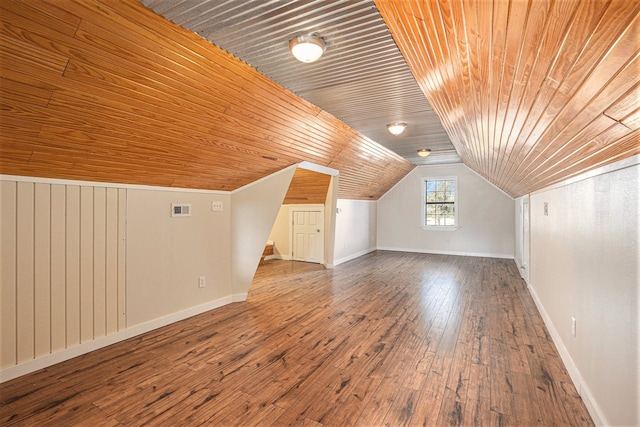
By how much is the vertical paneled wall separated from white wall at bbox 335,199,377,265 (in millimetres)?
4817

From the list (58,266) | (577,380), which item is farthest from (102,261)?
(577,380)

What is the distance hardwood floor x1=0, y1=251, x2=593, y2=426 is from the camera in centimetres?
204

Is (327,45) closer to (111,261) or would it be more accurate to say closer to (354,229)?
(111,261)

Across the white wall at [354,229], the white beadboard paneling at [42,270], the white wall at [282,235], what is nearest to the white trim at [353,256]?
the white wall at [354,229]

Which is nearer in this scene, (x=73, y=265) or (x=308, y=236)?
(x=73, y=265)

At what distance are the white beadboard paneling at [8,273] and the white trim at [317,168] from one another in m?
3.12

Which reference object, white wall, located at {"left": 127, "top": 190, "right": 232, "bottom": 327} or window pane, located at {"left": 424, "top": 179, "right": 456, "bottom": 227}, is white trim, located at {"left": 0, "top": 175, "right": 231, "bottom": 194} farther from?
window pane, located at {"left": 424, "top": 179, "right": 456, "bottom": 227}

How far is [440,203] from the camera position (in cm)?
895

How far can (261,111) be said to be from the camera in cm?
293

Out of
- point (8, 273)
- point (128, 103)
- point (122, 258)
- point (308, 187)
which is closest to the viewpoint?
point (128, 103)

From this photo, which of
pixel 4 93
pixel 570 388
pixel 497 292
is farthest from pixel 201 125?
pixel 497 292

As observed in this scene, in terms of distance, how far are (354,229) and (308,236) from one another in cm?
136

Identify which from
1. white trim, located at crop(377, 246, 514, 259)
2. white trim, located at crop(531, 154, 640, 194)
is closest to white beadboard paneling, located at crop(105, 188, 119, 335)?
white trim, located at crop(531, 154, 640, 194)

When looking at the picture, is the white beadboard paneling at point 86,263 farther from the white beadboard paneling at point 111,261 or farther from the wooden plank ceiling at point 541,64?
the wooden plank ceiling at point 541,64
